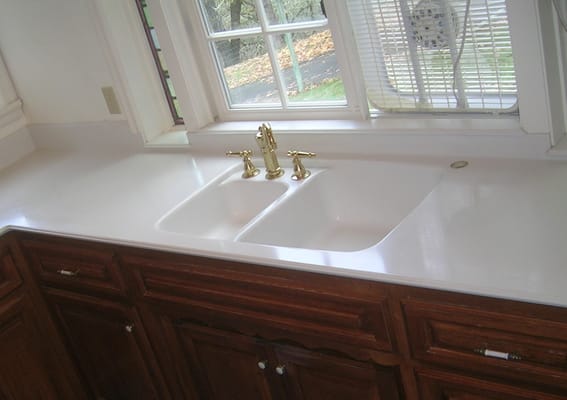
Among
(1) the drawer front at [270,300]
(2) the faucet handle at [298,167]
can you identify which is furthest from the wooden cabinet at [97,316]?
(2) the faucet handle at [298,167]

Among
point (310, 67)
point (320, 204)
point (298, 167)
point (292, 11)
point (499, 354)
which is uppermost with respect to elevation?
point (292, 11)

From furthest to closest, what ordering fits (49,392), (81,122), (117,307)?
(81,122), (49,392), (117,307)

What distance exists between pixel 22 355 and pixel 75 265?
48 centimetres

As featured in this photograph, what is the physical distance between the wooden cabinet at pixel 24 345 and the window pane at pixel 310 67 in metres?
1.04

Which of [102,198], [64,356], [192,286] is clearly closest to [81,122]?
[102,198]

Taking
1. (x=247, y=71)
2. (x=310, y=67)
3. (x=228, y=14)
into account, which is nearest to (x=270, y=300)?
(x=310, y=67)

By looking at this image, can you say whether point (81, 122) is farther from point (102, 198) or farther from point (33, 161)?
point (102, 198)

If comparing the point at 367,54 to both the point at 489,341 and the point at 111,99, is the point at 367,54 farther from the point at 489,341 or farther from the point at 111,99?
the point at 111,99

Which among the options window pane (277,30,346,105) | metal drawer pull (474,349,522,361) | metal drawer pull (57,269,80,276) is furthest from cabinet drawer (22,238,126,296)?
metal drawer pull (474,349,522,361)

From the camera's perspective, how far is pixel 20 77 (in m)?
2.85

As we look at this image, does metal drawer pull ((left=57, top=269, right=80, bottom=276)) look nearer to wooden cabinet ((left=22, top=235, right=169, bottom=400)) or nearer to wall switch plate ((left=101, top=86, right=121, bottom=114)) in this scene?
wooden cabinet ((left=22, top=235, right=169, bottom=400))

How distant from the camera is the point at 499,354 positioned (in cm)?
137

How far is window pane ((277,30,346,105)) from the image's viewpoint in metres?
2.14

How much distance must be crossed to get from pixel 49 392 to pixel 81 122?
1.03 m
